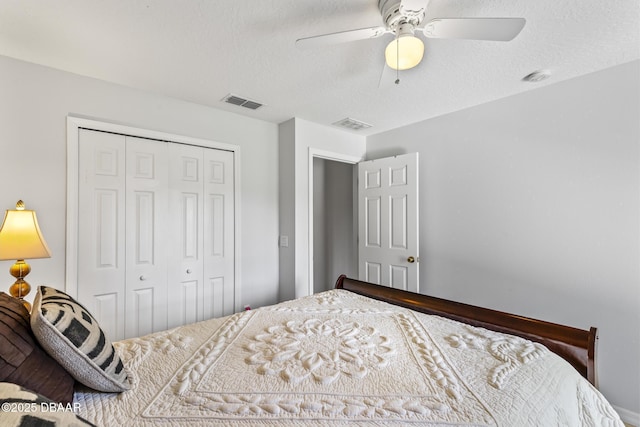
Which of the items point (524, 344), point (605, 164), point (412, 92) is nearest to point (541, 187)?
point (605, 164)

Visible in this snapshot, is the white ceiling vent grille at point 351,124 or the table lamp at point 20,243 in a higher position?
the white ceiling vent grille at point 351,124

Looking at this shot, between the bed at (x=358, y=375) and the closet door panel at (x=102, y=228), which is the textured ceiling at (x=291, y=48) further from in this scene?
the bed at (x=358, y=375)

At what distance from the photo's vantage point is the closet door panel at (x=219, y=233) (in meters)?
2.75

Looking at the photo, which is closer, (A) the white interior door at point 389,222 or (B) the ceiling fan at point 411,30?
(B) the ceiling fan at point 411,30

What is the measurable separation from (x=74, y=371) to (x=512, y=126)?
319 cm

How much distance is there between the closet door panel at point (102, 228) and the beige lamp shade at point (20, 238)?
46 cm

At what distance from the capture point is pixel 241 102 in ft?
8.56

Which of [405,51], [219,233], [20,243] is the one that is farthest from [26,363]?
[219,233]

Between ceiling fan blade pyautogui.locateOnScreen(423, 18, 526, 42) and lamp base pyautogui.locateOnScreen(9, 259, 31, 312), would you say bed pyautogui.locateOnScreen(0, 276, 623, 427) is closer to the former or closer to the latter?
lamp base pyautogui.locateOnScreen(9, 259, 31, 312)

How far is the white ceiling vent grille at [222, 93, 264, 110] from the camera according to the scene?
2.51 metres

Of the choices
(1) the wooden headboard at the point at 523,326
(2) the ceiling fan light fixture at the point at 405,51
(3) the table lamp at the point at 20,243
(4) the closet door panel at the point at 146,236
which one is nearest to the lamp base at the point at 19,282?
(3) the table lamp at the point at 20,243

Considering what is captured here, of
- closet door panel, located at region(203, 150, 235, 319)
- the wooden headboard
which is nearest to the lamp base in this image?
closet door panel, located at region(203, 150, 235, 319)

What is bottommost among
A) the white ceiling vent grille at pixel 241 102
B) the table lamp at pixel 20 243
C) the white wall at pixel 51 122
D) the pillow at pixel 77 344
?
the pillow at pixel 77 344

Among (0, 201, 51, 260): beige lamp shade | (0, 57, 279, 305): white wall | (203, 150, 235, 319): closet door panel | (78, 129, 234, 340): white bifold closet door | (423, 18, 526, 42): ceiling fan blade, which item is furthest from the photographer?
(203, 150, 235, 319): closet door panel
